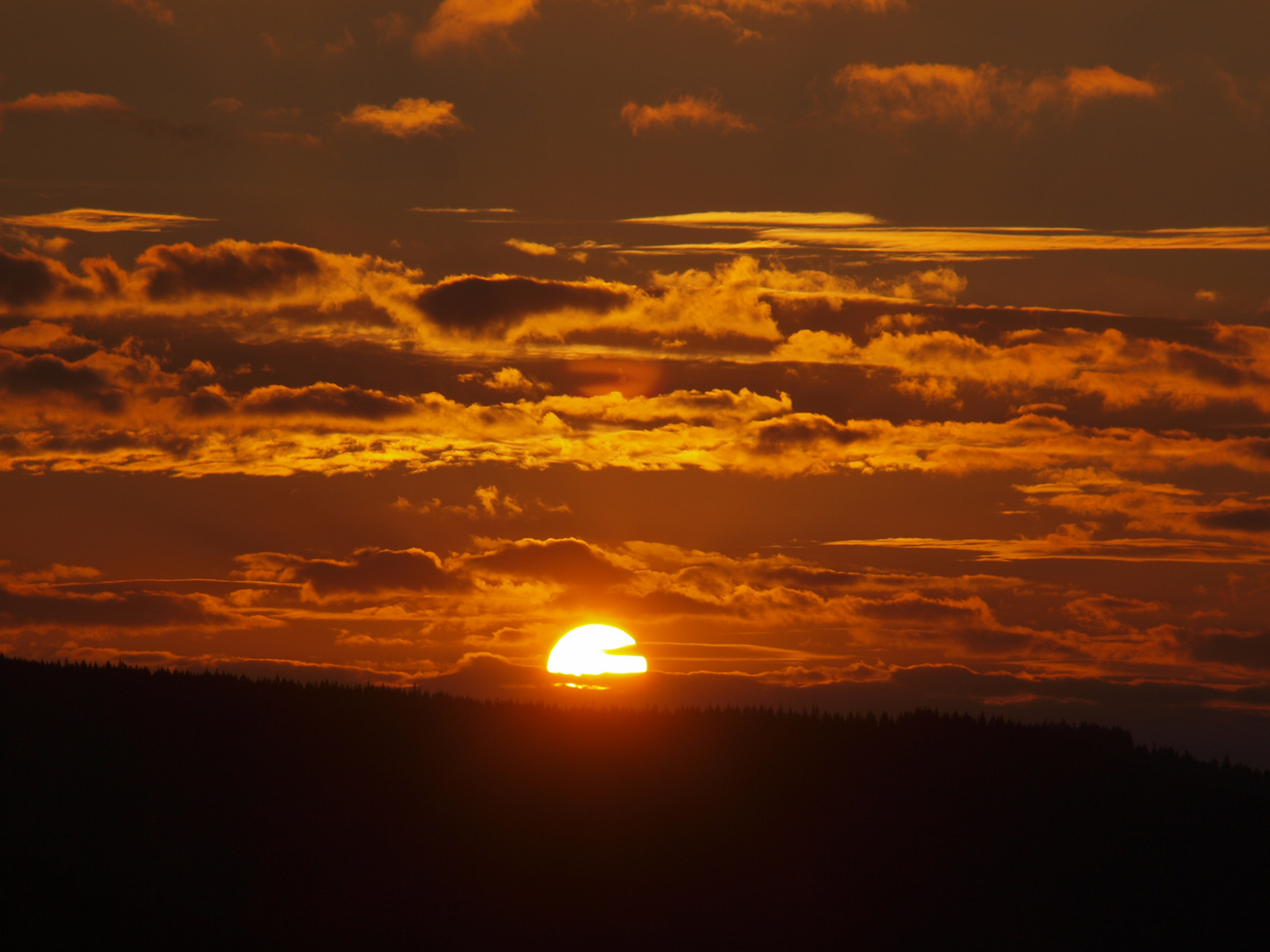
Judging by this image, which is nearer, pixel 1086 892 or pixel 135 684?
pixel 1086 892

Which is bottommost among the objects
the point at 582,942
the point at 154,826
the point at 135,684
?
the point at 582,942

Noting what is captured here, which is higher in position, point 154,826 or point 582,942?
point 154,826

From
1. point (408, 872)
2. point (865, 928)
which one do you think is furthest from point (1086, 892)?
point (408, 872)

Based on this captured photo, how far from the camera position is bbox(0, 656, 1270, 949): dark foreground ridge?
59.8m

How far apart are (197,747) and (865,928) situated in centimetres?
4075

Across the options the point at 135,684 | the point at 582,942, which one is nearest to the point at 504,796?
the point at 582,942

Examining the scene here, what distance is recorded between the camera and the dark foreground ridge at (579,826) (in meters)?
59.8

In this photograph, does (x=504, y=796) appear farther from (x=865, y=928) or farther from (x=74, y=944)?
(x=74, y=944)

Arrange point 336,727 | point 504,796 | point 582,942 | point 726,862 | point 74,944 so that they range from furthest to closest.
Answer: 1. point 336,727
2. point 504,796
3. point 726,862
4. point 582,942
5. point 74,944

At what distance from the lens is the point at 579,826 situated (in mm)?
72188

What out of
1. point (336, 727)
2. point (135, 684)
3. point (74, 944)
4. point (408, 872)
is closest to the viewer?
point (74, 944)

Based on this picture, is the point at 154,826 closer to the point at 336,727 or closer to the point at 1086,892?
the point at 336,727

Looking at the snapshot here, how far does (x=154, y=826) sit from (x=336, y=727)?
1950 centimetres

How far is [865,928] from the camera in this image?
6556 centimetres
